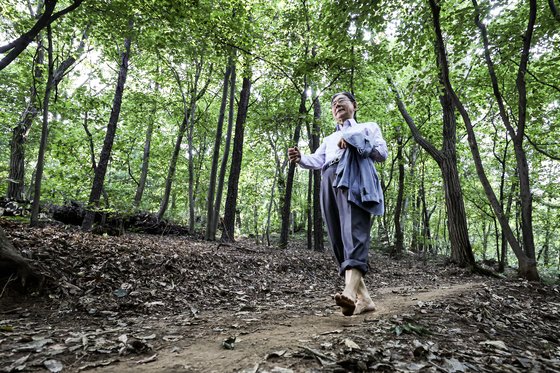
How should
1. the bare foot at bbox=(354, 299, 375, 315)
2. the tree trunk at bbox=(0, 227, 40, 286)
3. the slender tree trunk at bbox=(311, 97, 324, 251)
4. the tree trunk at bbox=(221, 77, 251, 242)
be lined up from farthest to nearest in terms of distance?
the slender tree trunk at bbox=(311, 97, 324, 251) < the tree trunk at bbox=(221, 77, 251, 242) < the tree trunk at bbox=(0, 227, 40, 286) < the bare foot at bbox=(354, 299, 375, 315)

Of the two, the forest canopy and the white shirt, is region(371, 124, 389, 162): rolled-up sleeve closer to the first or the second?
the white shirt

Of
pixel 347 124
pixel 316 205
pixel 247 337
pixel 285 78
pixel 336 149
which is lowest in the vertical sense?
pixel 247 337

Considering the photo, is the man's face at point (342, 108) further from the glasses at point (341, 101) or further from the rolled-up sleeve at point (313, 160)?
the rolled-up sleeve at point (313, 160)

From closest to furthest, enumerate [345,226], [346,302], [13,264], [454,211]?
[346,302] → [345,226] → [13,264] → [454,211]

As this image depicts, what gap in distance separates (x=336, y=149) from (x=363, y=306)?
5.63 ft

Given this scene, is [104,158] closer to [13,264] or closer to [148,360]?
[13,264]

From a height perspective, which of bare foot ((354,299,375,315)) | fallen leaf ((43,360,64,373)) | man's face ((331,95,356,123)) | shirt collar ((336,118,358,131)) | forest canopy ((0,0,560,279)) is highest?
forest canopy ((0,0,560,279))

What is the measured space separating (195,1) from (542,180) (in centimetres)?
2079

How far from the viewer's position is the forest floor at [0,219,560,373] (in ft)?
6.25

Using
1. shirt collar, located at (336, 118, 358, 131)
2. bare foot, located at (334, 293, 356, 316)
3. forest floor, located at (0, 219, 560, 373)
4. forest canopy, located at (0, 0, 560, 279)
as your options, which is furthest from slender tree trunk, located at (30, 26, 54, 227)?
bare foot, located at (334, 293, 356, 316)

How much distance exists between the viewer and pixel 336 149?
11.6 feet

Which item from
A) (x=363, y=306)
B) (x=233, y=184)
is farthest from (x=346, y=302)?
(x=233, y=184)

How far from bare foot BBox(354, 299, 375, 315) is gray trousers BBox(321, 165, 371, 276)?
1.18 feet

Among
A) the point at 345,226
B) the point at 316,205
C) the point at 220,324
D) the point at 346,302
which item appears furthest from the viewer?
the point at 316,205
